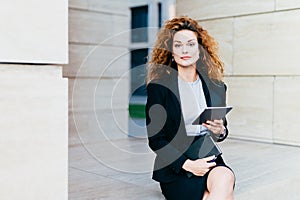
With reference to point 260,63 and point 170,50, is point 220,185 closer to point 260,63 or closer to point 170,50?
point 170,50

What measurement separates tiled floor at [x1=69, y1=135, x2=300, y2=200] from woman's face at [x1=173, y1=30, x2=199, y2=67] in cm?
71

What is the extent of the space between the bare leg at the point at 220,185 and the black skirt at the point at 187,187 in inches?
1.3

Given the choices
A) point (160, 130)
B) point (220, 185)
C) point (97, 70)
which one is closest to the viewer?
point (220, 185)

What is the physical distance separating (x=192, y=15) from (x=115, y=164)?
84.9 inches

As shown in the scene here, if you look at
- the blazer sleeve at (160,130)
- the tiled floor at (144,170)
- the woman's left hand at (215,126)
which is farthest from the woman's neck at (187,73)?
the tiled floor at (144,170)

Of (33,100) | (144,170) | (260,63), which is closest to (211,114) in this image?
(33,100)

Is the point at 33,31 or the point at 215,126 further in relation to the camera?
the point at 215,126

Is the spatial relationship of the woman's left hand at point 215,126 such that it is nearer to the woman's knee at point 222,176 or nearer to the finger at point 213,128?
the finger at point 213,128

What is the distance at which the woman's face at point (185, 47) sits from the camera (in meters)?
1.82

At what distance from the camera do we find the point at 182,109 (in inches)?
72.9

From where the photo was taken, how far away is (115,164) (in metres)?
2.83

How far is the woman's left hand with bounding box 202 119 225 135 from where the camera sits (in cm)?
183

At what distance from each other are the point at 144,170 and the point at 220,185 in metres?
0.98

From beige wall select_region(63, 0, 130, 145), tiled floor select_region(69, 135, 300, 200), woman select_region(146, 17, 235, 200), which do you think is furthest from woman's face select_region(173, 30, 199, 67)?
beige wall select_region(63, 0, 130, 145)
